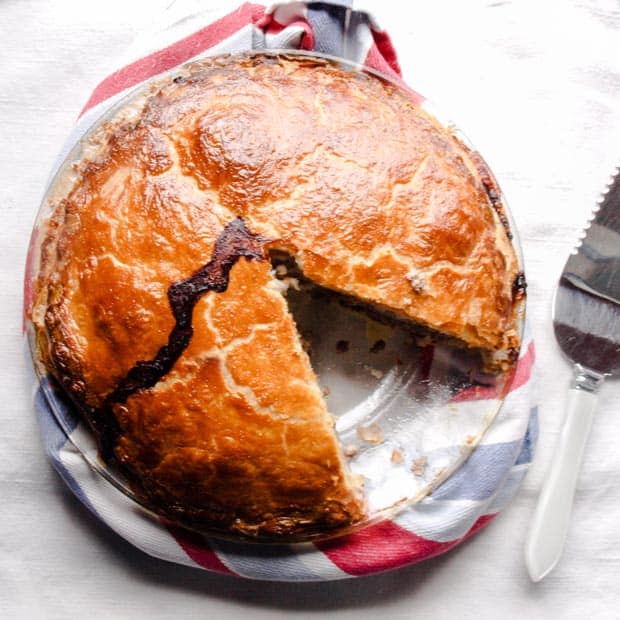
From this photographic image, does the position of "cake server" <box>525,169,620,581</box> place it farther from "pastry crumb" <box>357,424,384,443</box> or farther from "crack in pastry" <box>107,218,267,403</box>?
"crack in pastry" <box>107,218,267,403</box>

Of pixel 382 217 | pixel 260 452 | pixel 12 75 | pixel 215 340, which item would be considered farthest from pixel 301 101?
pixel 12 75

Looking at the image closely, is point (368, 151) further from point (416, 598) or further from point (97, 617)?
point (97, 617)

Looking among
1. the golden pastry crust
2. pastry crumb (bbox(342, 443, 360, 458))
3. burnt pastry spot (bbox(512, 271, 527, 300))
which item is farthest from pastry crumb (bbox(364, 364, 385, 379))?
burnt pastry spot (bbox(512, 271, 527, 300))

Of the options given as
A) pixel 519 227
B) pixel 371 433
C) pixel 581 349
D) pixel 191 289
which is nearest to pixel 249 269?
pixel 191 289

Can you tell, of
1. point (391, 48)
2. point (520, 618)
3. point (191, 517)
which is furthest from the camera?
point (520, 618)

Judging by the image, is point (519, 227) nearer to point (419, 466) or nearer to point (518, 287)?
A: point (518, 287)

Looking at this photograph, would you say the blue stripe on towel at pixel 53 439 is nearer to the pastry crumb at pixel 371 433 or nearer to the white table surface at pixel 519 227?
the white table surface at pixel 519 227
